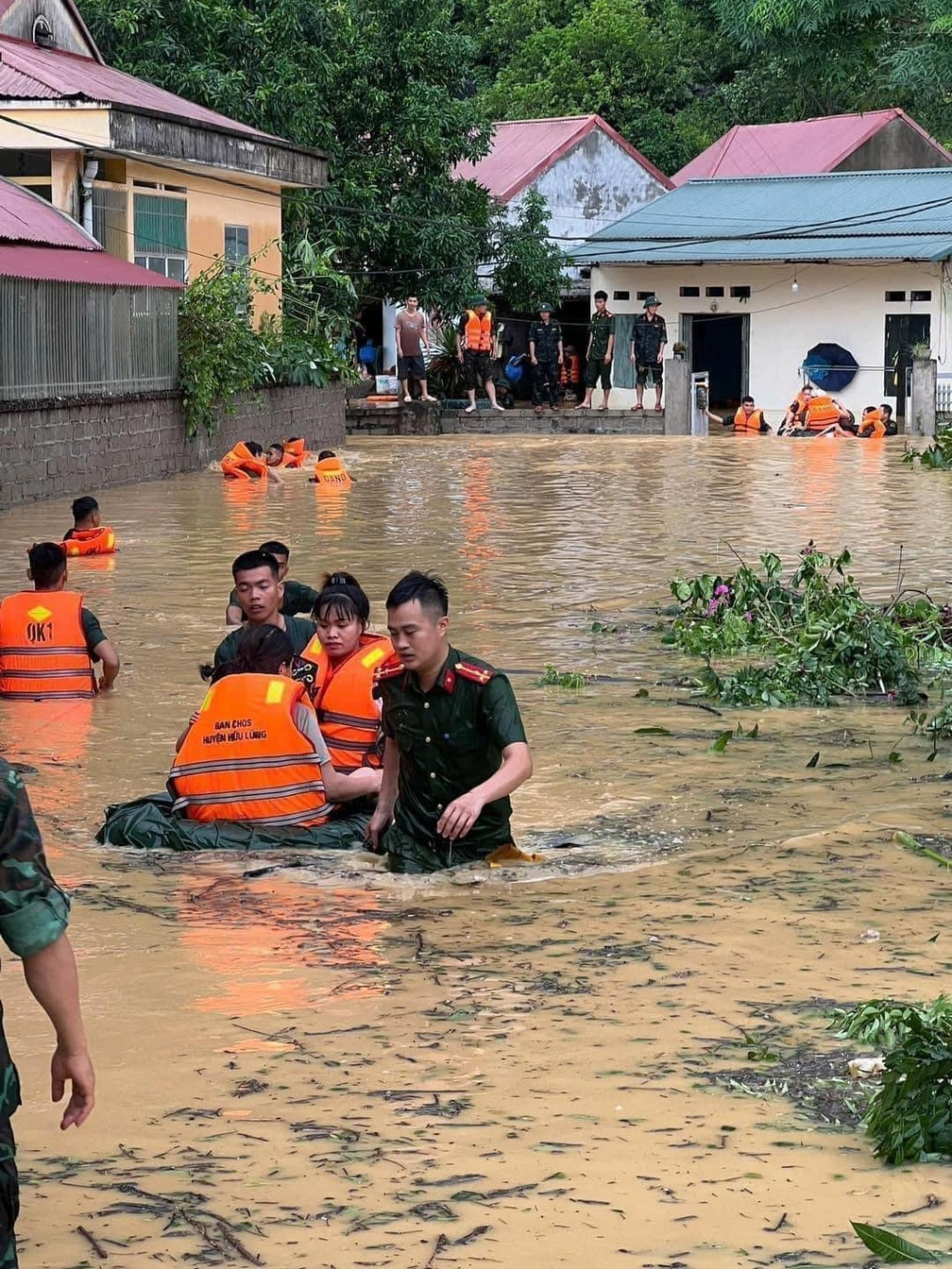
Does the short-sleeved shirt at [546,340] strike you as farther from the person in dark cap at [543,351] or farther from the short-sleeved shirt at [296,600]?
the short-sleeved shirt at [296,600]

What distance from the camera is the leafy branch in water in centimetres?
1201

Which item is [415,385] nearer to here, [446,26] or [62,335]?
[446,26]

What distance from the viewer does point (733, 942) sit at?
7.01m

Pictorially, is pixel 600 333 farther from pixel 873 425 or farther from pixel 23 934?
pixel 23 934

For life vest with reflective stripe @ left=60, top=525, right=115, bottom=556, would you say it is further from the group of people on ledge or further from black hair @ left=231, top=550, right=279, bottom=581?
black hair @ left=231, top=550, right=279, bottom=581

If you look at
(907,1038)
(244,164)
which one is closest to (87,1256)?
(907,1038)

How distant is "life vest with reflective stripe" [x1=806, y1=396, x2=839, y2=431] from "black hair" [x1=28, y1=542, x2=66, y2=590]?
1040 inches

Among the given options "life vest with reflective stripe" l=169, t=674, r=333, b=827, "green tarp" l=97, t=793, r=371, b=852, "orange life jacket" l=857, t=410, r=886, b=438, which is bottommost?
"green tarp" l=97, t=793, r=371, b=852

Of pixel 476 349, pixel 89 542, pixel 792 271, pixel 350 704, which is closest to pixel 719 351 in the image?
pixel 792 271

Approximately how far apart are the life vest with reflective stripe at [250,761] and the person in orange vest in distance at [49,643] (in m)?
3.09

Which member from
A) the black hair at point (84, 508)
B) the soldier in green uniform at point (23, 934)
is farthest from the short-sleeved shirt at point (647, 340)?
the soldier in green uniform at point (23, 934)

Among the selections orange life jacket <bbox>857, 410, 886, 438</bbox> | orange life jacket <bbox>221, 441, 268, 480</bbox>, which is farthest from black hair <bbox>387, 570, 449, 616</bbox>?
orange life jacket <bbox>857, 410, 886, 438</bbox>

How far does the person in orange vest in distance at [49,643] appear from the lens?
37.9ft

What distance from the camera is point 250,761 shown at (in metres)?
8.52
